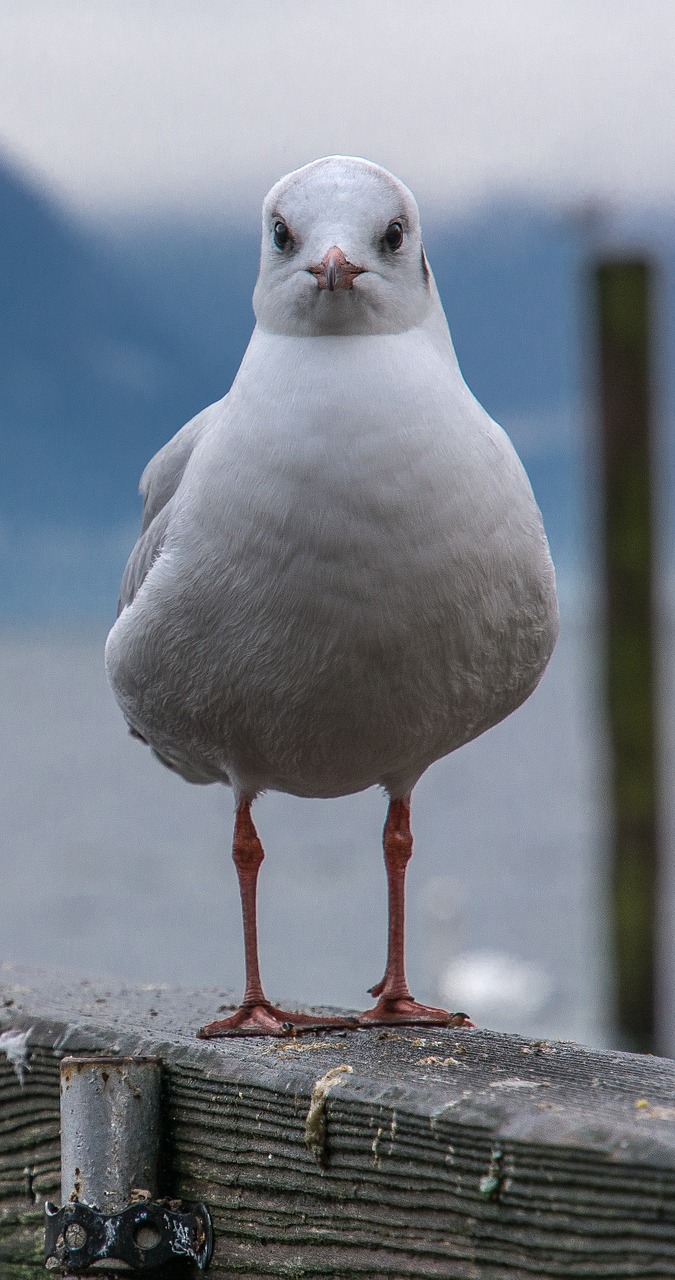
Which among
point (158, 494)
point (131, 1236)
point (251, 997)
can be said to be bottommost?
point (131, 1236)

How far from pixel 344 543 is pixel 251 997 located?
3.09 feet

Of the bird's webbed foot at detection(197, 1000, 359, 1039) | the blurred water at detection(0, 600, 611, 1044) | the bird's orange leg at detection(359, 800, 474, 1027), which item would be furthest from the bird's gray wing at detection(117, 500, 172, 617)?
the blurred water at detection(0, 600, 611, 1044)

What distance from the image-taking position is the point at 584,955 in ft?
79.2

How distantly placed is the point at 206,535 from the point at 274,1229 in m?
1.10

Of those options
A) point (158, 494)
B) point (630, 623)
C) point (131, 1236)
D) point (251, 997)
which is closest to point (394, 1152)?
point (131, 1236)

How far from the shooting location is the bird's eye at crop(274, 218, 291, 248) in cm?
280

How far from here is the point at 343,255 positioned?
2.63 meters

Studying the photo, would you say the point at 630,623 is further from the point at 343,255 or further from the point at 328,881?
the point at 328,881

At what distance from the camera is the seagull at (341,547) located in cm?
247

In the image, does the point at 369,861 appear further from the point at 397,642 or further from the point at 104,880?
the point at 397,642

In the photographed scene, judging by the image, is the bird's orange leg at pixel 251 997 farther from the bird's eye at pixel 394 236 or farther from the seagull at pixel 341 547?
the bird's eye at pixel 394 236

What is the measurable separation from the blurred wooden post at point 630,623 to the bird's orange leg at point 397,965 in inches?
164

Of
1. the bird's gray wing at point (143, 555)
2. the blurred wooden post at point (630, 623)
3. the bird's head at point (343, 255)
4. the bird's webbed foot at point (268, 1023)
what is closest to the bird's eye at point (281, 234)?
the bird's head at point (343, 255)

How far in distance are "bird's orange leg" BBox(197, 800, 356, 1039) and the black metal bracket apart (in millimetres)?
436
